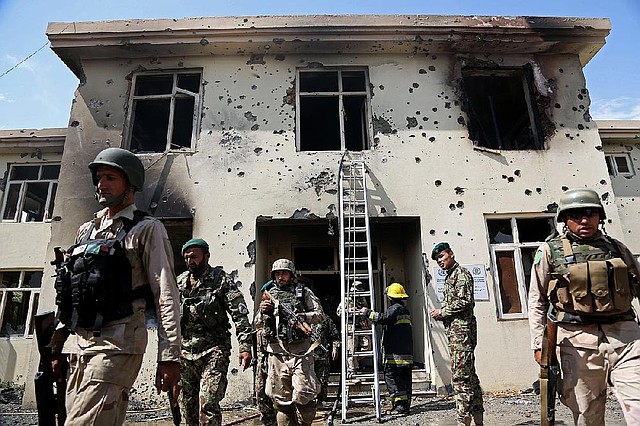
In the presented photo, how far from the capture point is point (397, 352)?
620cm

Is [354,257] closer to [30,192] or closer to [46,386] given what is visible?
[46,386]

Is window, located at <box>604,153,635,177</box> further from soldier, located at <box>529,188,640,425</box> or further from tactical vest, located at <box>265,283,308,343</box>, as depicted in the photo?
tactical vest, located at <box>265,283,308,343</box>

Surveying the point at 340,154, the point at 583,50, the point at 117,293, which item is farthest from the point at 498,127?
the point at 117,293

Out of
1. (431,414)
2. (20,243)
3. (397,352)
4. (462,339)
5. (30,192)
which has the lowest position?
(431,414)

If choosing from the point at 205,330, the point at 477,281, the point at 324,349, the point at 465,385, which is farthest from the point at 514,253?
the point at 205,330

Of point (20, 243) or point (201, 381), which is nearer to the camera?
point (201, 381)

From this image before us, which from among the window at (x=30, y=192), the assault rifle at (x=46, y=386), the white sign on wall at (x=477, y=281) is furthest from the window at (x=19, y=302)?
the assault rifle at (x=46, y=386)

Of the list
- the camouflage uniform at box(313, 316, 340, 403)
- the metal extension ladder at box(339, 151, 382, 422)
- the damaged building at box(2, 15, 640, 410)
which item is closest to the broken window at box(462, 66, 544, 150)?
the damaged building at box(2, 15, 640, 410)

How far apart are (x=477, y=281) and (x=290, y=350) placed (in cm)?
431

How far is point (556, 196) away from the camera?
26.2 ft

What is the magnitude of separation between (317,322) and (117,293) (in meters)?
2.40

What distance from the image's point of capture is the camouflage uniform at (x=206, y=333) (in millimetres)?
3986

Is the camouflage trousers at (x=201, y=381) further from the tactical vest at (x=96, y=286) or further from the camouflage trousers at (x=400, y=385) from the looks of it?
the camouflage trousers at (x=400, y=385)

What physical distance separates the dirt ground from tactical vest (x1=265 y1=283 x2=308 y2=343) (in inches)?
75.8
